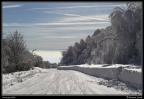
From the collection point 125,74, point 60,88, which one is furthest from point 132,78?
point 60,88

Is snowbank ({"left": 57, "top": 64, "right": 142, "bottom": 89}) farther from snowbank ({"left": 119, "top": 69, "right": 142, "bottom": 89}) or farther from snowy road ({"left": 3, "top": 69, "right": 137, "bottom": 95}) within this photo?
snowy road ({"left": 3, "top": 69, "right": 137, "bottom": 95})

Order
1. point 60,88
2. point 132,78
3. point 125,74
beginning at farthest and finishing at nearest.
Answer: point 125,74
point 132,78
point 60,88

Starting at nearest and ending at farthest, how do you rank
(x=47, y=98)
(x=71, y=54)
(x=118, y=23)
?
(x=47, y=98)
(x=118, y=23)
(x=71, y=54)

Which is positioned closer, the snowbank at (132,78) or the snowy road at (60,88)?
the snowy road at (60,88)

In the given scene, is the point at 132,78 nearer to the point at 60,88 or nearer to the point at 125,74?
the point at 125,74

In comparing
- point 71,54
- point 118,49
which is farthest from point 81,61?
point 118,49

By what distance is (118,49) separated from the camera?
52.6 m

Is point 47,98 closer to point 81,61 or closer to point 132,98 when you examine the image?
point 132,98

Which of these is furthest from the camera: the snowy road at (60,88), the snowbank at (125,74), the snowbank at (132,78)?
the snowbank at (125,74)

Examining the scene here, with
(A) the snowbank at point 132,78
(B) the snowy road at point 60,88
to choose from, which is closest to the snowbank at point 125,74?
(A) the snowbank at point 132,78

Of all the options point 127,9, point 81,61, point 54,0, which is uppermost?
point 127,9

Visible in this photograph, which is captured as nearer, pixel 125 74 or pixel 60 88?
pixel 60 88

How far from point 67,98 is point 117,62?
3620 cm

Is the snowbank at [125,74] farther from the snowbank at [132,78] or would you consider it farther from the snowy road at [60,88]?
the snowy road at [60,88]
